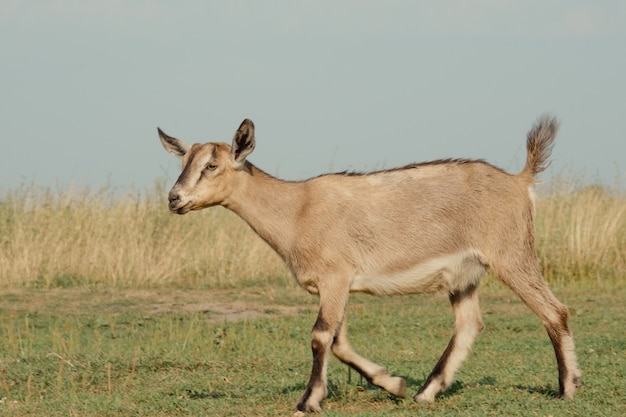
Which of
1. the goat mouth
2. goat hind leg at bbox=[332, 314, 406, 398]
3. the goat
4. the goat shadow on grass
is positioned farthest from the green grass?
the goat mouth

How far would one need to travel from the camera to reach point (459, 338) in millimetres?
8664

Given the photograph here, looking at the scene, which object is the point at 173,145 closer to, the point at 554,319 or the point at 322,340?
the point at 322,340

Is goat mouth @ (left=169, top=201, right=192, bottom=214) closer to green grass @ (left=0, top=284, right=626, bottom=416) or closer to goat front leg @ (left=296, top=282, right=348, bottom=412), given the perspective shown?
goat front leg @ (left=296, top=282, right=348, bottom=412)

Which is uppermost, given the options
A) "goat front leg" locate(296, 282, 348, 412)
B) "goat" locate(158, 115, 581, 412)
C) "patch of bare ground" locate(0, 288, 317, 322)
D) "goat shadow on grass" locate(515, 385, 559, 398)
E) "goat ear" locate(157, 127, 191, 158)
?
"goat ear" locate(157, 127, 191, 158)

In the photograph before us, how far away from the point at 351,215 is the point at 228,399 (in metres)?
1.86

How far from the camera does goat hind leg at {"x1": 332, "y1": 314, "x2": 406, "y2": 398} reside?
8.18 metres

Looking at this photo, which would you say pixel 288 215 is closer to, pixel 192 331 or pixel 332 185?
pixel 332 185

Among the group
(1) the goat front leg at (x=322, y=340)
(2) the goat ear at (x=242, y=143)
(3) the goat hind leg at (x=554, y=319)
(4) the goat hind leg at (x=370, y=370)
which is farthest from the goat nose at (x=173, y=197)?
(3) the goat hind leg at (x=554, y=319)

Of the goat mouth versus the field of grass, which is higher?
the goat mouth

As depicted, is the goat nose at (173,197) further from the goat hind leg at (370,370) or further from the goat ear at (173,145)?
the goat hind leg at (370,370)

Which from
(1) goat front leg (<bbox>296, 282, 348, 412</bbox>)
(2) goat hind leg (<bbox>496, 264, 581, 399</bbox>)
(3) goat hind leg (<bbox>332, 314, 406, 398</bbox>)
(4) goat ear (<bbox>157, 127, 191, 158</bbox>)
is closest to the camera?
(1) goat front leg (<bbox>296, 282, 348, 412</bbox>)

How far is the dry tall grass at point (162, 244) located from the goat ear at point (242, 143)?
9.66 m

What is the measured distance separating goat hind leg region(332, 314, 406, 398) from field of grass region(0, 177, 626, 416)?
15 centimetres

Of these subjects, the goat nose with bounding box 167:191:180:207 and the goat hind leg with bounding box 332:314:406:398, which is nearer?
the goat nose with bounding box 167:191:180:207
